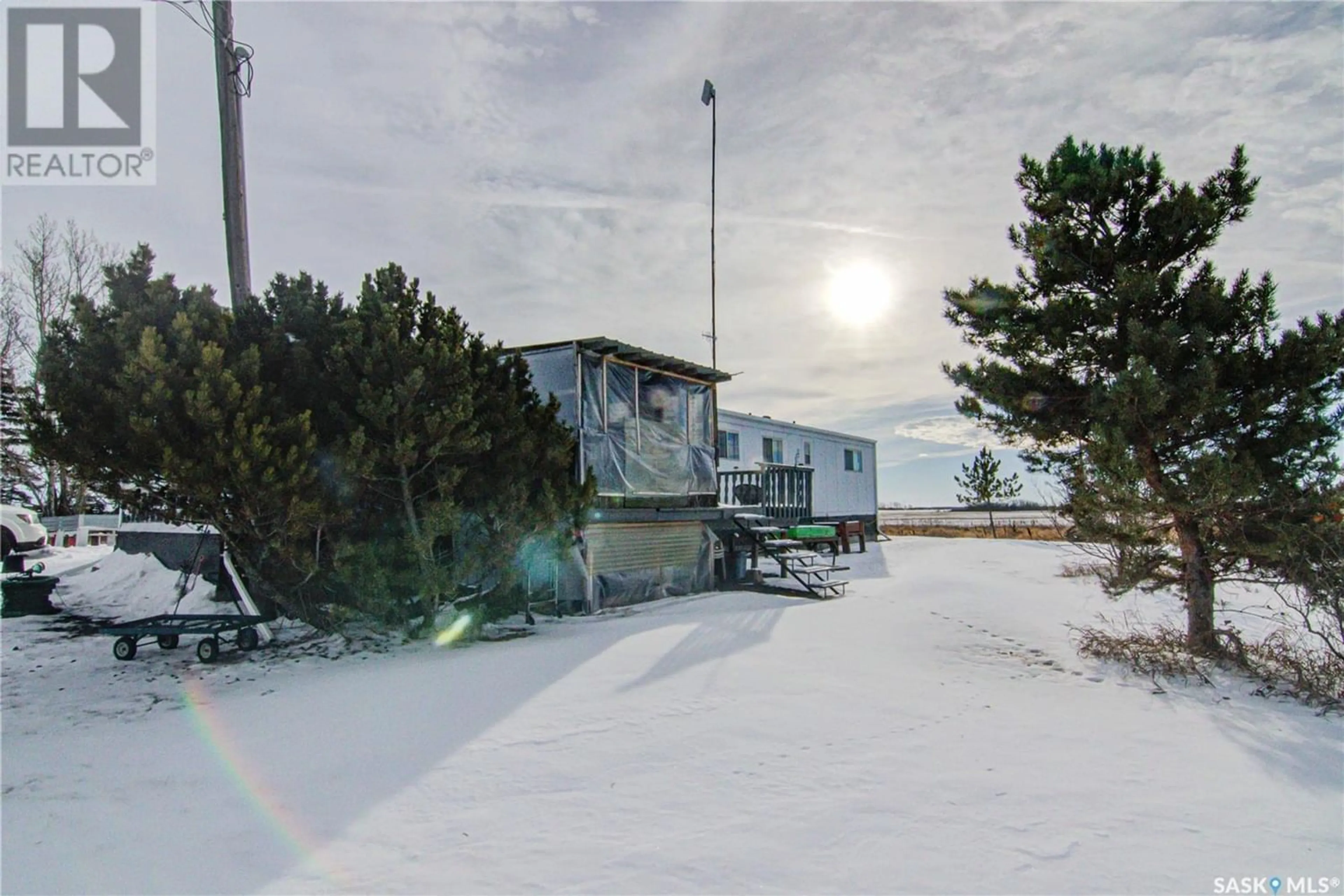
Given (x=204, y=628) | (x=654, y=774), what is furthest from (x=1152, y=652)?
(x=204, y=628)

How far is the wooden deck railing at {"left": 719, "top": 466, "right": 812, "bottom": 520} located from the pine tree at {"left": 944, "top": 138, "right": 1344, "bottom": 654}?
24.5ft

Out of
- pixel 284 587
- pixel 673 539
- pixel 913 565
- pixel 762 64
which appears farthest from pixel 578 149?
pixel 913 565

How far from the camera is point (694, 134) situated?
16250 mm

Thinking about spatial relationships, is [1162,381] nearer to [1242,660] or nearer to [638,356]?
[1242,660]

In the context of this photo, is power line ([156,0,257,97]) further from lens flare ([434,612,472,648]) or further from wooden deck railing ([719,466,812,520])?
wooden deck railing ([719,466,812,520])

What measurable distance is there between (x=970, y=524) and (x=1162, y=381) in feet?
97.1

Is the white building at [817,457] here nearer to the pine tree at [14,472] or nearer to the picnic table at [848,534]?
the picnic table at [848,534]

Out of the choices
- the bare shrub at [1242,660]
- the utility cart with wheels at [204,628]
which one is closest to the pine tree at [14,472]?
the utility cart with wheels at [204,628]

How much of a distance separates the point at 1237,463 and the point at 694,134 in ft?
44.3

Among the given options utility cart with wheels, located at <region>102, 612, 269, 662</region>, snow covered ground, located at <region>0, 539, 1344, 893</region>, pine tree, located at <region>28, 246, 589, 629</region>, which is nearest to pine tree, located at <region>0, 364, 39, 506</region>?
utility cart with wheels, located at <region>102, 612, 269, 662</region>

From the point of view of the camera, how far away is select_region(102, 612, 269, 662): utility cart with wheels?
613 centimetres

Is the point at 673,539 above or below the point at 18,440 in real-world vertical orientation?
below

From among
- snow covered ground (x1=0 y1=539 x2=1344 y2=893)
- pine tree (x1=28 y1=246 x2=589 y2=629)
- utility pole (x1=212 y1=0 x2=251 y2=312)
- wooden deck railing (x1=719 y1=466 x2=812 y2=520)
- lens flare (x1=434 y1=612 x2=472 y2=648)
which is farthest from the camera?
wooden deck railing (x1=719 y1=466 x2=812 y2=520)

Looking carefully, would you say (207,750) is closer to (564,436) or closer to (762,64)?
(564,436)
